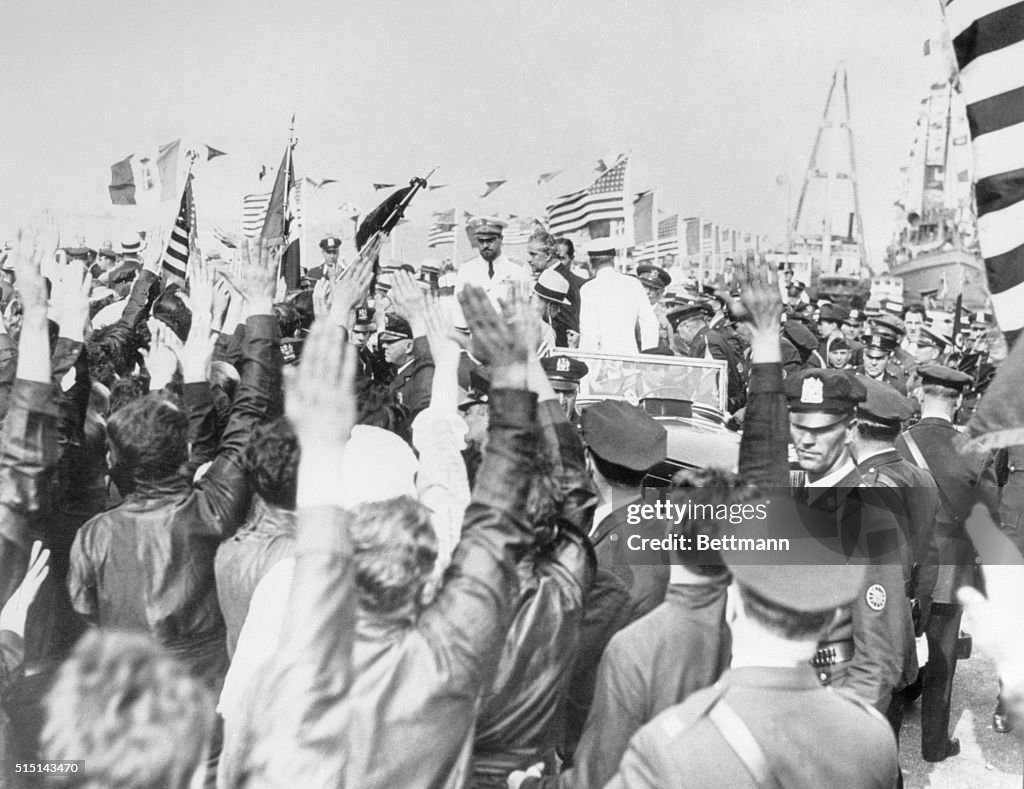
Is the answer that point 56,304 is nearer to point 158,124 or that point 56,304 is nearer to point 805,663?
point 158,124

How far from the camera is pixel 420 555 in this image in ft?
7.57

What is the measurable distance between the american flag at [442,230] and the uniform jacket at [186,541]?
0.68 m

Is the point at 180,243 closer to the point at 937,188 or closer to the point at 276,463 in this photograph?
the point at 276,463

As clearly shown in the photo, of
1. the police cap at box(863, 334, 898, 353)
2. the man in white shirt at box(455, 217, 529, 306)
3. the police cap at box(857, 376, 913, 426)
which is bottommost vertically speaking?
the police cap at box(857, 376, 913, 426)

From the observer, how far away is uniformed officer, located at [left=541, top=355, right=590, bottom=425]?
3203 millimetres

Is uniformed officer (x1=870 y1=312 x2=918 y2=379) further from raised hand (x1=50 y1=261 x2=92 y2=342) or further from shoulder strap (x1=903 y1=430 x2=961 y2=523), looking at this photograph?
raised hand (x1=50 y1=261 x2=92 y2=342)

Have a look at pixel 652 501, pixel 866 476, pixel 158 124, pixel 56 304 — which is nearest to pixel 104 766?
pixel 56 304

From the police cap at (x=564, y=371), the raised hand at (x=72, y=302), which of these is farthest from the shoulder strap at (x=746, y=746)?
the raised hand at (x=72, y=302)

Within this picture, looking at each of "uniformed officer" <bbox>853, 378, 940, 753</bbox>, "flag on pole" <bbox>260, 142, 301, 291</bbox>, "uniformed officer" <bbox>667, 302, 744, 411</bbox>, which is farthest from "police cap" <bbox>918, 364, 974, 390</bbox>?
"flag on pole" <bbox>260, 142, 301, 291</bbox>

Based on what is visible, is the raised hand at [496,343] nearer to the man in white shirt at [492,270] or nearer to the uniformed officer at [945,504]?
the man in white shirt at [492,270]

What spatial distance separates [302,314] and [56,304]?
673 mm

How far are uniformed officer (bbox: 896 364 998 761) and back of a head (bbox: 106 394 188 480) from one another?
8.40 ft

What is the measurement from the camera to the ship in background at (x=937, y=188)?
311 cm

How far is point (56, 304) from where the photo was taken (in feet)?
10.3
